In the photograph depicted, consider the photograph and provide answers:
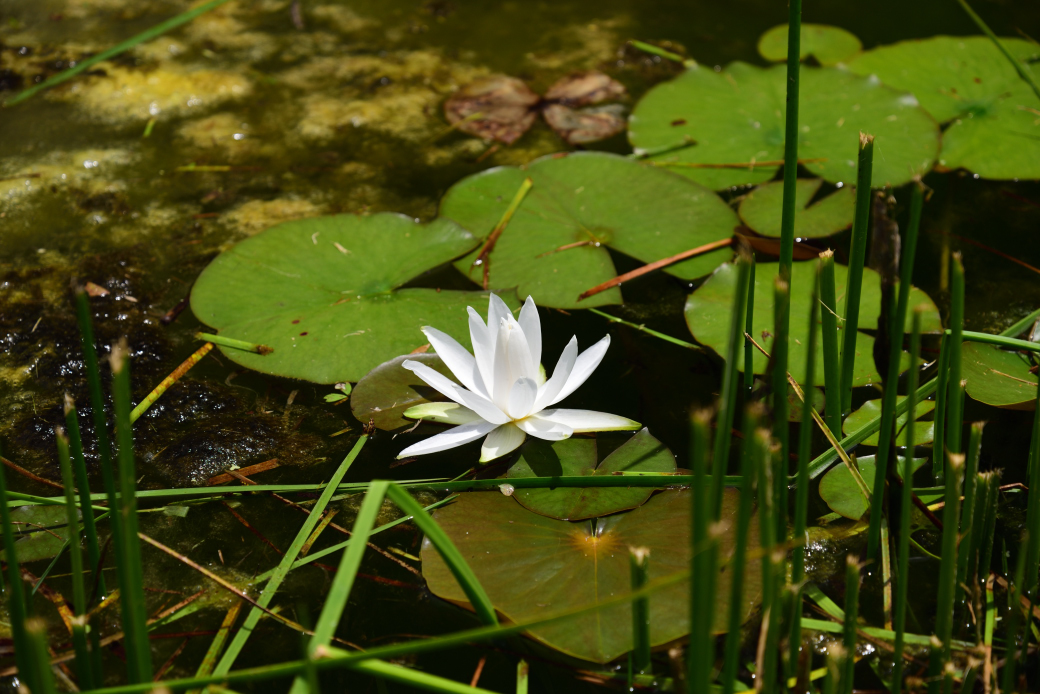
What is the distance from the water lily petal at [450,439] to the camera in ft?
3.82

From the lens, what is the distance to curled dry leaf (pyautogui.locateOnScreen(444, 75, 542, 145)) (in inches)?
85.3

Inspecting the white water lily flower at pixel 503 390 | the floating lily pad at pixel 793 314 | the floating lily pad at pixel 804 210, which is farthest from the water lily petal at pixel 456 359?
the floating lily pad at pixel 804 210

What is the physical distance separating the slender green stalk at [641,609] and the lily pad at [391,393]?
0.59m

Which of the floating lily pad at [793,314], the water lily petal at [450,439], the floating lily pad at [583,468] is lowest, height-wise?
the floating lily pad at [583,468]

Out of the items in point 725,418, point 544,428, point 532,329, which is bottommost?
point 544,428

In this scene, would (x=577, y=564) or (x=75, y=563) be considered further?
(x=577, y=564)

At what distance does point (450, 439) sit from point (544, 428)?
16cm

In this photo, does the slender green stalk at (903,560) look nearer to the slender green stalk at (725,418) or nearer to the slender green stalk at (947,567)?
the slender green stalk at (947,567)

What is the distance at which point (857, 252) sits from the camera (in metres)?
1.05

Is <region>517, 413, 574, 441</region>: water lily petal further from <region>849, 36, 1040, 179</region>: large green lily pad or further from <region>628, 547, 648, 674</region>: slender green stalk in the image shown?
<region>849, 36, 1040, 179</region>: large green lily pad

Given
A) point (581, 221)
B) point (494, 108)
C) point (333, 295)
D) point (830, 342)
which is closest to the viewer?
point (830, 342)

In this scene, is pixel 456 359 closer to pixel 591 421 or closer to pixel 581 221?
pixel 591 421

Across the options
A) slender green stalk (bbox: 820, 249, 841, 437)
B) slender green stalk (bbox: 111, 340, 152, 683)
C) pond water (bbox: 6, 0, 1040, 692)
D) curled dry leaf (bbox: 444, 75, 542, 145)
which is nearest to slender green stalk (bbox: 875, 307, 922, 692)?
slender green stalk (bbox: 820, 249, 841, 437)

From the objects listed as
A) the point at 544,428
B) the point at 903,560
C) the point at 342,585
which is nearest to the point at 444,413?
the point at 544,428
